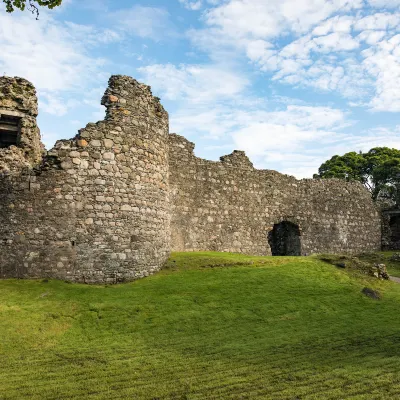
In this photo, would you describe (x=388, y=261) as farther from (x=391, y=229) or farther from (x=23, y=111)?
(x=23, y=111)

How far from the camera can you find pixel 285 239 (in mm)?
25875

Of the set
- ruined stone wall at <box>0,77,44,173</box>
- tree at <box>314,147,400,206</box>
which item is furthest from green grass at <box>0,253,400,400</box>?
tree at <box>314,147,400,206</box>

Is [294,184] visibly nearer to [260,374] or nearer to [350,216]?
[350,216]

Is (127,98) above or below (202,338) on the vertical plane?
above

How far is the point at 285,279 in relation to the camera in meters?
13.5

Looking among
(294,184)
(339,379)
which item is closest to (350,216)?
(294,184)

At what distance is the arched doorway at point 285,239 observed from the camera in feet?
82.6

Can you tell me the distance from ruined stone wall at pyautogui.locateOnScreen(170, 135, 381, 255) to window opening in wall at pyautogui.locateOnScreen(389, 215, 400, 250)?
1.93m

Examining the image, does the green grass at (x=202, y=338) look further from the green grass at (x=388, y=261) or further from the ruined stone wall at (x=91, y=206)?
the green grass at (x=388, y=261)

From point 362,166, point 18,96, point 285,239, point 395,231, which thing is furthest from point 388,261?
point 362,166

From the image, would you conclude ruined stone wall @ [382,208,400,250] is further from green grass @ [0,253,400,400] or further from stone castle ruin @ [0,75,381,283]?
stone castle ruin @ [0,75,381,283]

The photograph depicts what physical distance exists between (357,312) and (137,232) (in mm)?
6731

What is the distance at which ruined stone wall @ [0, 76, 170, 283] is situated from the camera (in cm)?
1228

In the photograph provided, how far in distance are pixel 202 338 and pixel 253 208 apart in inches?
548
